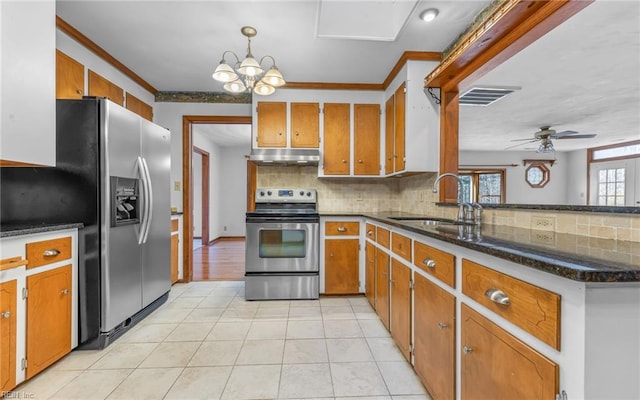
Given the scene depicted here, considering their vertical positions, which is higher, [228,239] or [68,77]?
[68,77]

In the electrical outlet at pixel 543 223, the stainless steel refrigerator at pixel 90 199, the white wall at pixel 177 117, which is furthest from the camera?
the white wall at pixel 177 117

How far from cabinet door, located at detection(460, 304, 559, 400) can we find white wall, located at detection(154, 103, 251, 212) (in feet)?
11.1

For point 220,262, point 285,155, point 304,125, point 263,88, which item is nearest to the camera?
point 263,88

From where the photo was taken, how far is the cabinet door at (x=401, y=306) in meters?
1.76

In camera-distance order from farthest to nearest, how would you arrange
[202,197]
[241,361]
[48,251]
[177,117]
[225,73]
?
[202,197]
[177,117]
[225,73]
[241,361]
[48,251]

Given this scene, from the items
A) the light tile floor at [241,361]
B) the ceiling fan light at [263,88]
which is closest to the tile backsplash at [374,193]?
the light tile floor at [241,361]

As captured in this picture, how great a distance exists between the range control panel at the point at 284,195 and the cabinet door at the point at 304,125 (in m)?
0.57

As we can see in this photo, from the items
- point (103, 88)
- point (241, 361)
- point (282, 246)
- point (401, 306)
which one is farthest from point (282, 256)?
point (103, 88)

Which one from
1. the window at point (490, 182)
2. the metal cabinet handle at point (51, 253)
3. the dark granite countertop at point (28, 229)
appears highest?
the window at point (490, 182)

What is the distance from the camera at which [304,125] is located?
3.35 metres

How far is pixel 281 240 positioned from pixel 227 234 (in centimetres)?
460

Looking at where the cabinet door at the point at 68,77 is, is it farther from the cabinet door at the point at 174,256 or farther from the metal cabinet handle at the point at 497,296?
the metal cabinet handle at the point at 497,296

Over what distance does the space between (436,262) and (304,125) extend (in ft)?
7.90

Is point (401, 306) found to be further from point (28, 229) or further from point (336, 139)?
point (28, 229)
